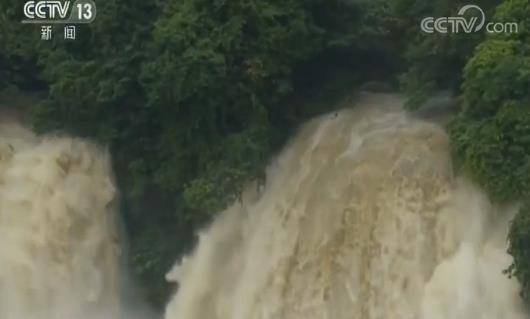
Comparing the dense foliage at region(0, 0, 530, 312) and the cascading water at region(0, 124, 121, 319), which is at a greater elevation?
the dense foliage at region(0, 0, 530, 312)

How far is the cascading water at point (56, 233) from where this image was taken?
13.4 metres

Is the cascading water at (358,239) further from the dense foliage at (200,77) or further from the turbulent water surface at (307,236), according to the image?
the dense foliage at (200,77)

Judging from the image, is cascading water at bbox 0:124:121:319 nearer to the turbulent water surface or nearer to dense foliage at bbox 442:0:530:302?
the turbulent water surface

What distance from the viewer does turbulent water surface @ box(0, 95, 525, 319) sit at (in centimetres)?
1169

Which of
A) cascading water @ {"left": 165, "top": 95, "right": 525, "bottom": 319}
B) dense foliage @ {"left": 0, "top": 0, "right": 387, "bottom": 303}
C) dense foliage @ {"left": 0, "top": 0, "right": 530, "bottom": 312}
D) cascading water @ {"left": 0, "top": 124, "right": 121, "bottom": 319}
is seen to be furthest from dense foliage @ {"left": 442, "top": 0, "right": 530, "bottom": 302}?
cascading water @ {"left": 0, "top": 124, "right": 121, "bottom": 319}

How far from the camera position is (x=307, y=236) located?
12.5m

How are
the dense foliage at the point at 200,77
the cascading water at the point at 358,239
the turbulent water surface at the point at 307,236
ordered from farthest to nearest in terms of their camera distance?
the dense foliage at the point at 200,77, the turbulent water surface at the point at 307,236, the cascading water at the point at 358,239

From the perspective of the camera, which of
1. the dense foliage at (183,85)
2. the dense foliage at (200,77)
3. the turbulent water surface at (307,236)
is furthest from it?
the dense foliage at (183,85)

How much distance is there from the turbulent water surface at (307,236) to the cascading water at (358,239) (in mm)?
12

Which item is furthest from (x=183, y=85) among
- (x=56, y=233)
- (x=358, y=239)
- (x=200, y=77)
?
(x=358, y=239)

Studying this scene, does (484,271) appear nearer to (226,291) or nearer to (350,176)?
(350,176)

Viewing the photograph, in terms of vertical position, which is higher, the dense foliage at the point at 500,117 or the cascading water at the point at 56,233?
the dense foliage at the point at 500,117

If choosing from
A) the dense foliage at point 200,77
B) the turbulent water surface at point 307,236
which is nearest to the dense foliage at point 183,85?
the dense foliage at point 200,77

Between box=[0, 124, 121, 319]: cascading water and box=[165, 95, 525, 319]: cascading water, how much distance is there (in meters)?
0.83
